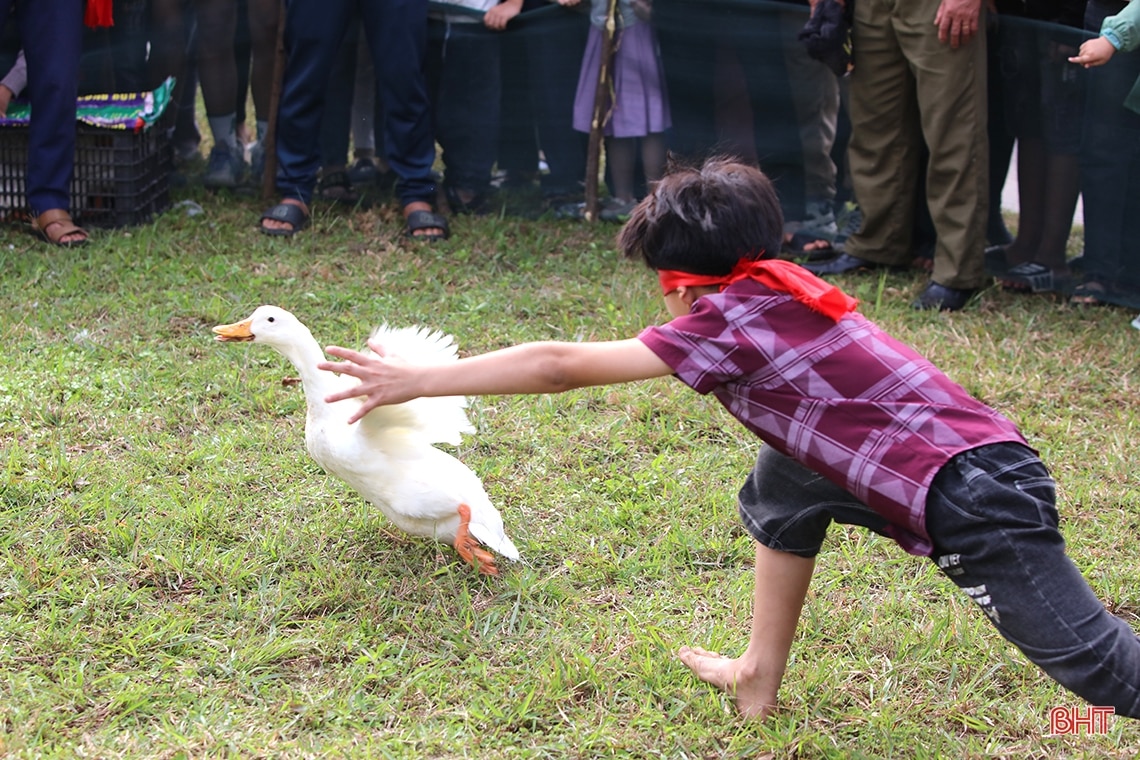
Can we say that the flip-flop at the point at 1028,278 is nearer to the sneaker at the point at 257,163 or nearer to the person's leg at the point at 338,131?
the person's leg at the point at 338,131

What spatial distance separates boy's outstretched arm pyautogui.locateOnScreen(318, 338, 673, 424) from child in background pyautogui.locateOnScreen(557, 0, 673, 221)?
3.86m

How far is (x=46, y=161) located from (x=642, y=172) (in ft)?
9.15

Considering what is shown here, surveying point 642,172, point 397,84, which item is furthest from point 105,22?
point 642,172

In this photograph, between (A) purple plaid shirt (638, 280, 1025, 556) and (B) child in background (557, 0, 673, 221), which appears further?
(B) child in background (557, 0, 673, 221)

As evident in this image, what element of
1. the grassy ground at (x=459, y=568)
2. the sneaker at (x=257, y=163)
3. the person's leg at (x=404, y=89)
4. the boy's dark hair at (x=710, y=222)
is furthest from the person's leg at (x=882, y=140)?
the boy's dark hair at (x=710, y=222)

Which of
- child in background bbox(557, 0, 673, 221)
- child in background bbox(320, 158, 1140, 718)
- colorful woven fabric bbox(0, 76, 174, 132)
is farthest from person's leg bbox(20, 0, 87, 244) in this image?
child in background bbox(320, 158, 1140, 718)

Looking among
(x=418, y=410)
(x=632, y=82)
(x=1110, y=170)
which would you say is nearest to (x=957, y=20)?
(x=1110, y=170)

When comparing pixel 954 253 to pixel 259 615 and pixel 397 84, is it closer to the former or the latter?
pixel 397 84

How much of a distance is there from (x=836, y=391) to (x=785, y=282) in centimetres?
21

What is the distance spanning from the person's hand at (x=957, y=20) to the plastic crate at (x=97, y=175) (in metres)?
3.56

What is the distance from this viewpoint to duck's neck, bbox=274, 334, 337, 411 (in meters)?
3.03

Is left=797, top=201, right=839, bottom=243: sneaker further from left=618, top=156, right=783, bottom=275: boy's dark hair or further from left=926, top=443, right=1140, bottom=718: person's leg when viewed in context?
left=926, top=443, right=1140, bottom=718: person's leg

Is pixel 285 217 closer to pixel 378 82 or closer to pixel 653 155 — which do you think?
pixel 378 82

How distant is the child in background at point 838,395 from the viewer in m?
1.98
